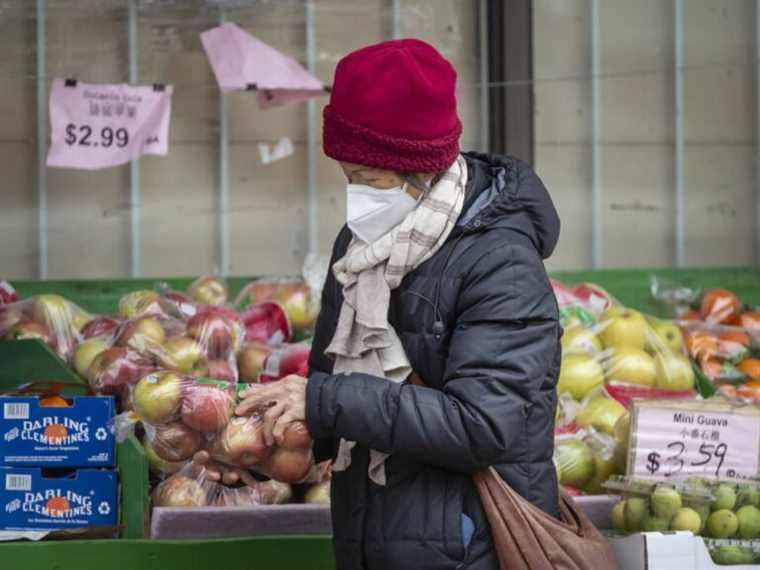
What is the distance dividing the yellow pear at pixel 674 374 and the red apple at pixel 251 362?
1.35 m

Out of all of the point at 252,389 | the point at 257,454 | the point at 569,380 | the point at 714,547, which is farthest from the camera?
the point at 569,380

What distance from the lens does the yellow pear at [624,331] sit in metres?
4.82

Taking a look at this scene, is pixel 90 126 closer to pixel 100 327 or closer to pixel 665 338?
pixel 100 327

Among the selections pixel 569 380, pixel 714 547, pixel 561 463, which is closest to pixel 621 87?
pixel 569 380

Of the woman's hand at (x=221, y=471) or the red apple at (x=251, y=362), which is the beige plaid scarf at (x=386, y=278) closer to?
the woman's hand at (x=221, y=471)

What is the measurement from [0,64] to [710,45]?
2973mm

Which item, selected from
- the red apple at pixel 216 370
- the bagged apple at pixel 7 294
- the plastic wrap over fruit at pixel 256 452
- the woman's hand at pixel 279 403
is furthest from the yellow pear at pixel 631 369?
the bagged apple at pixel 7 294

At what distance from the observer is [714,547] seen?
355cm

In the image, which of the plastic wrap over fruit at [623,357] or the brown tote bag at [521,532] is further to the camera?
the plastic wrap over fruit at [623,357]

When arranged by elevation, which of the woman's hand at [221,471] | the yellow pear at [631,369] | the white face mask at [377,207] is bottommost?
the woman's hand at [221,471]

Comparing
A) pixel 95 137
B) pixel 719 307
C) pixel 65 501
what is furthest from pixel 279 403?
pixel 719 307

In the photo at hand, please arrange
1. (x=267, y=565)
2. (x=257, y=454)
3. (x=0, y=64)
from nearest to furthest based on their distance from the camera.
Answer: (x=257, y=454), (x=267, y=565), (x=0, y=64)

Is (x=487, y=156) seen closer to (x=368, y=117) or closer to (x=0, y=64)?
(x=368, y=117)

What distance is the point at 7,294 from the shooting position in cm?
495
